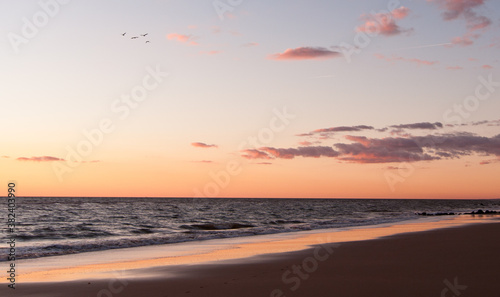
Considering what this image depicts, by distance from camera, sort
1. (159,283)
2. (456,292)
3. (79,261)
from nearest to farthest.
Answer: (456,292)
(159,283)
(79,261)

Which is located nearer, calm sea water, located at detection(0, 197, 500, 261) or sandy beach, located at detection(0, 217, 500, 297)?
sandy beach, located at detection(0, 217, 500, 297)

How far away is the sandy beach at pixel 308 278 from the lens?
11.8 metres

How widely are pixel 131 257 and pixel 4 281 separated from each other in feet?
22.2

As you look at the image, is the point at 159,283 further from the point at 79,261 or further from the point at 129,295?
the point at 79,261

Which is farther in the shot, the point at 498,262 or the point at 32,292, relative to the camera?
the point at 498,262

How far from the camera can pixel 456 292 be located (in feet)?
36.6

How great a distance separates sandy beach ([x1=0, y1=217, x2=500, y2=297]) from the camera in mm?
11766

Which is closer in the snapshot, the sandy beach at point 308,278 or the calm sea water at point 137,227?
the sandy beach at point 308,278

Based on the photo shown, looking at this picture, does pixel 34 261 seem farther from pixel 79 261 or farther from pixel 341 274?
pixel 341 274

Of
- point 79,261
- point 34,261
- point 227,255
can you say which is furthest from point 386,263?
point 34,261

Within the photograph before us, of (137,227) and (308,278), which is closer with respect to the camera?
(308,278)

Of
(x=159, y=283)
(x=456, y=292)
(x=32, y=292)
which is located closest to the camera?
(x=456, y=292)

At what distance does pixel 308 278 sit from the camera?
44.3ft

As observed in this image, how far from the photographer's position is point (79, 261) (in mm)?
19406
